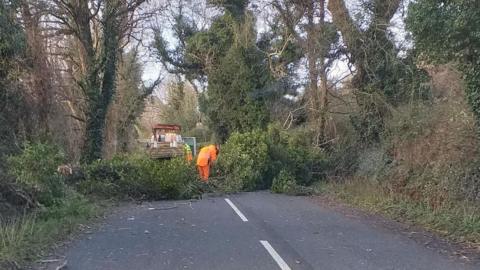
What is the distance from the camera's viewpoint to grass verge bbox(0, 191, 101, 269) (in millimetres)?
9016

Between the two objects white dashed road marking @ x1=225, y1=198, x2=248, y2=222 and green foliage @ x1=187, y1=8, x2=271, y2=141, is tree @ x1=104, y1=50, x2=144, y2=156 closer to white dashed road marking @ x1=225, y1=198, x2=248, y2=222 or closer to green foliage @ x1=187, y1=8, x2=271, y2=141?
green foliage @ x1=187, y1=8, x2=271, y2=141

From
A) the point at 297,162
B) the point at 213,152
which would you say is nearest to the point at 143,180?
the point at 213,152

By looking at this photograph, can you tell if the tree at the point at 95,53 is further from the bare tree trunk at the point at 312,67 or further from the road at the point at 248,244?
the road at the point at 248,244

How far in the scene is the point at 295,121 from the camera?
108 feet

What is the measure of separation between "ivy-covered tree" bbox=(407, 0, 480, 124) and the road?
420 cm

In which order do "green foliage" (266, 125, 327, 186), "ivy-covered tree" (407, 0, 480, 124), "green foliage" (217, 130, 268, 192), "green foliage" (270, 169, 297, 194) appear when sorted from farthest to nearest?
"green foliage" (266, 125, 327, 186)
"green foliage" (217, 130, 268, 192)
"green foliage" (270, 169, 297, 194)
"ivy-covered tree" (407, 0, 480, 124)

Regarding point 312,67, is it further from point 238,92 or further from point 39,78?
point 39,78

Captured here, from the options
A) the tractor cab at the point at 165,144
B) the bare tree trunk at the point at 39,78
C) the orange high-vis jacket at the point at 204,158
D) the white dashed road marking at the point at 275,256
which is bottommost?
the white dashed road marking at the point at 275,256

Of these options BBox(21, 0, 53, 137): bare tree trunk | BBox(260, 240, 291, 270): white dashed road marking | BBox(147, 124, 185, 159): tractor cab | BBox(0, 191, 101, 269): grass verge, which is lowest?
BBox(260, 240, 291, 270): white dashed road marking

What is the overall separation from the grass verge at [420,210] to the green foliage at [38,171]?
8877 mm

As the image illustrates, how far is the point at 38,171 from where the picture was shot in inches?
549

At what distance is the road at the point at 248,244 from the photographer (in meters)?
8.84

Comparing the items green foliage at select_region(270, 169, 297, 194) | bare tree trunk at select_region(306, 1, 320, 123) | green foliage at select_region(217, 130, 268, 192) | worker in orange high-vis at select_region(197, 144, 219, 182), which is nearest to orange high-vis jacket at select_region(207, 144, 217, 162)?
worker in orange high-vis at select_region(197, 144, 219, 182)

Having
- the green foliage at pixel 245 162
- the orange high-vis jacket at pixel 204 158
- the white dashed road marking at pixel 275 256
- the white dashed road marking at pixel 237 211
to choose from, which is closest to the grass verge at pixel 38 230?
the white dashed road marking at pixel 275 256
